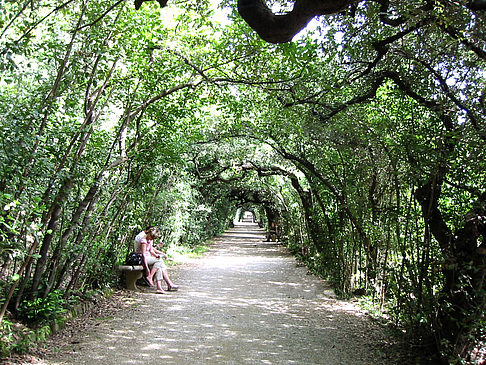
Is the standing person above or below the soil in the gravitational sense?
above

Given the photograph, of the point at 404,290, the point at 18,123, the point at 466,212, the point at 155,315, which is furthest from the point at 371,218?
the point at 18,123

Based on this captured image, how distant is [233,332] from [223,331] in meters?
0.13

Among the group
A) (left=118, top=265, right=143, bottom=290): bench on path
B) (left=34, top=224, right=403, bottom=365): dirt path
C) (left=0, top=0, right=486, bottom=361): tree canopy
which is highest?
(left=0, top=0, right=486, bottom=361): tree canopy

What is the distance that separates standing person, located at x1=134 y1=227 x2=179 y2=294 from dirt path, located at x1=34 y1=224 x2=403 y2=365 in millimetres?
338

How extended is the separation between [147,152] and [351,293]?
432 cm

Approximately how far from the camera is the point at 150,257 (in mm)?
7340

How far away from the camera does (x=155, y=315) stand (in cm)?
552

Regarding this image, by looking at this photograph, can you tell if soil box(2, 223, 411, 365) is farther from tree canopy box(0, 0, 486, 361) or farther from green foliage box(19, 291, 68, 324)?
tree canopy box(0, 0, 486, 361)

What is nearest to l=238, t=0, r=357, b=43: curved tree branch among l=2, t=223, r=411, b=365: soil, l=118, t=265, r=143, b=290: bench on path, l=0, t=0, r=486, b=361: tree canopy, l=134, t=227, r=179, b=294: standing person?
l=0, t=0, r=486, b=361: tree canopy

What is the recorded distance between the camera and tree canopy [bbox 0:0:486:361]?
3275 mm

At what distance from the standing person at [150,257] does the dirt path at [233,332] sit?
1.11ft

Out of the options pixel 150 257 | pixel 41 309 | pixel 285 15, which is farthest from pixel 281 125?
pixel 285 15

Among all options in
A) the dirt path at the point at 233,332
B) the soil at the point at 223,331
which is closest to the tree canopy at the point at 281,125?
the soil at the point at 223,331

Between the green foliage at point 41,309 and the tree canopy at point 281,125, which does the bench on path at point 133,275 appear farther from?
the green foliage at point 41,309
